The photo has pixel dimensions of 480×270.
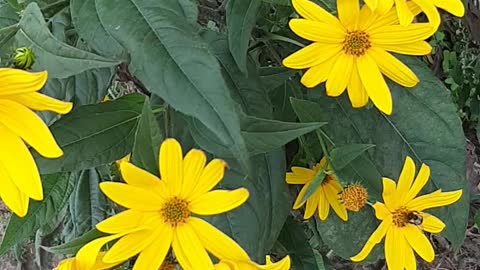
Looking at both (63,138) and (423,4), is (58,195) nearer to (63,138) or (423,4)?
(63,138)

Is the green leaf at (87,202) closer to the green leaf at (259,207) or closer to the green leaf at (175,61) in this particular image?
the green leaf at (259,207)

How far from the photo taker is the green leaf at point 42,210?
84 centimetres

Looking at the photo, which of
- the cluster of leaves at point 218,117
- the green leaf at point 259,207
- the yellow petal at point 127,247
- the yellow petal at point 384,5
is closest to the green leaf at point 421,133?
the cluster of leaves at point 218,117

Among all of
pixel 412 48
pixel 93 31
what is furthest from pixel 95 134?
pixel 412 48

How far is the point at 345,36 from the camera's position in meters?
0.74

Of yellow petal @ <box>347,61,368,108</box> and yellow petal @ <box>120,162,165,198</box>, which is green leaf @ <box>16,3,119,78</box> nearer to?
yellow petal @ <box>120,162,165,198</box>

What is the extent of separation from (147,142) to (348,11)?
23cm

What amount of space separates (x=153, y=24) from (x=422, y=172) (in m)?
0.34

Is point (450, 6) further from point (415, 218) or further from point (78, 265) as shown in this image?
point (78, 265)

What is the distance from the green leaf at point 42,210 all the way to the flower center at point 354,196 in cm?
31

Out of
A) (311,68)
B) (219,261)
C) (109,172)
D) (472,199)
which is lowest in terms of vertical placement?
(472,199)

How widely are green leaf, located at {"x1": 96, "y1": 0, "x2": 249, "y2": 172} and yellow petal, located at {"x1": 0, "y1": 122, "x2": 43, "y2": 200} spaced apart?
0.34 feet

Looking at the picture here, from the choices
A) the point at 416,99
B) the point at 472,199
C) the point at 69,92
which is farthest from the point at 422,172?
the point at 472,199

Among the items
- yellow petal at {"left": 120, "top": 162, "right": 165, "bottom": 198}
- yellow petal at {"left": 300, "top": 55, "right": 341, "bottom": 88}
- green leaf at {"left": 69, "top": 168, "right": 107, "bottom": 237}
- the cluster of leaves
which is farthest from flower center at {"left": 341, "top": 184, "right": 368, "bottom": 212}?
green leaf at {"left": 69, "top": 168, "right": 107, "bottom": 237}
